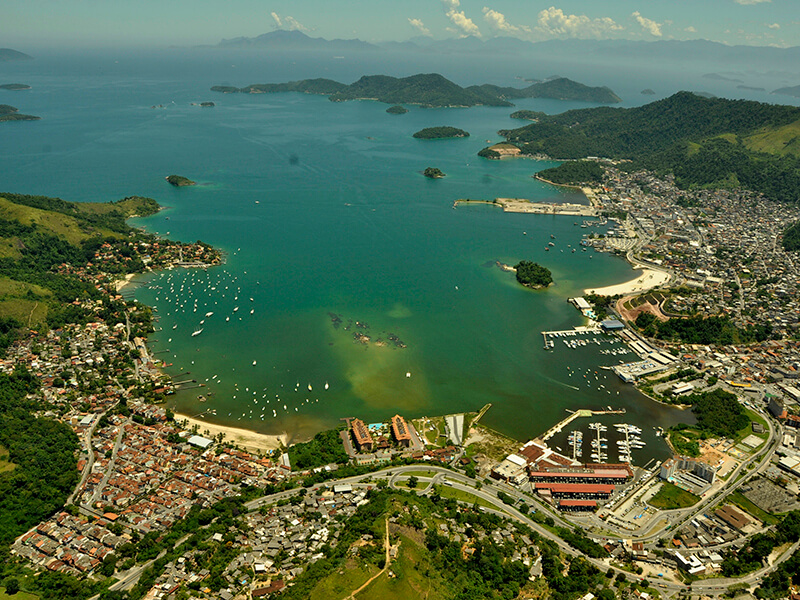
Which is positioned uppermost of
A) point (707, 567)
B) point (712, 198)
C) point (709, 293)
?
point (712, 198)

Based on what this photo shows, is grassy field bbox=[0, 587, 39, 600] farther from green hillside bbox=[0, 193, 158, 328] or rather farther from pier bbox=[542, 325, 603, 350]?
pier bbox=[542, 325, 603, 350]

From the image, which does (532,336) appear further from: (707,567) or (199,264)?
(199,264)

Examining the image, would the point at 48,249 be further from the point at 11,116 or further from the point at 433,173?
the point at 11,116

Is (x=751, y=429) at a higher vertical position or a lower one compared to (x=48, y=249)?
lower

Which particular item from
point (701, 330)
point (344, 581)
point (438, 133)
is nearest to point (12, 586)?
point (344, 581)

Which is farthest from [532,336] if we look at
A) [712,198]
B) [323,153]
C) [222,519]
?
[323,153]

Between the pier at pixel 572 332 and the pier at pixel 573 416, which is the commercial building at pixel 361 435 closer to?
the pier at pixel 573 416
